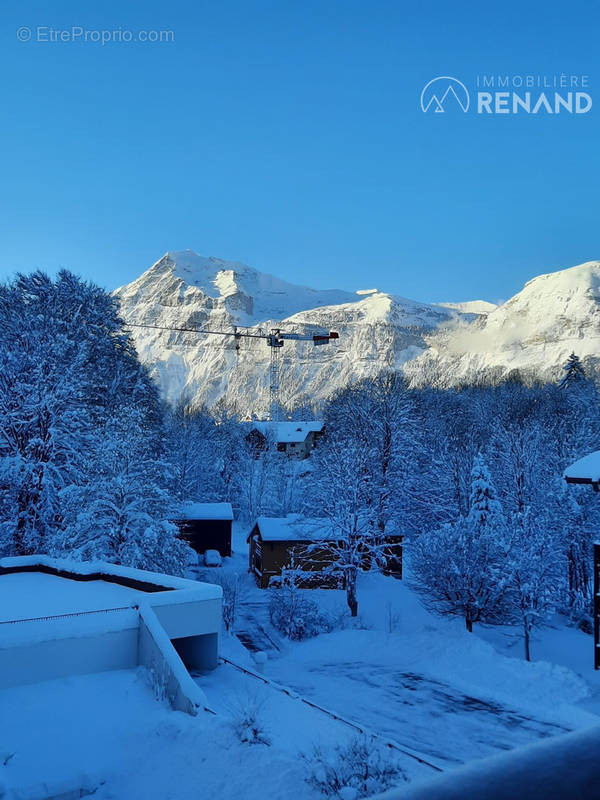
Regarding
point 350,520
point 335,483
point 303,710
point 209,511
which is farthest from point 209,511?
point 303,710

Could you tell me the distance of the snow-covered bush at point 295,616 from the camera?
2556cm

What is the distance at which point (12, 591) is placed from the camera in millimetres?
16812

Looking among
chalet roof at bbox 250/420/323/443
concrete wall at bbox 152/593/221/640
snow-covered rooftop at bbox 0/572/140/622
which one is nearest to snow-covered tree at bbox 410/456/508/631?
concrete wall at bbox 152/593/221/640

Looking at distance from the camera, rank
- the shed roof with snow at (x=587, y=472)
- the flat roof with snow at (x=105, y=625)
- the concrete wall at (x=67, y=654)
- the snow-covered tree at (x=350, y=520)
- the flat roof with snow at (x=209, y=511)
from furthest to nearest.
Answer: the flat roof with snow at (x=209, y=511) < the snow-covered tree at (x=350, y=520) < the shed roof with snow at (x=587, y=472) < the flat roof with snow at (x=105, y=625) < the concrete wall at (x=67, y=654)

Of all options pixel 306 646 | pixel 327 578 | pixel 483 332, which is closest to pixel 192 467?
pixel 327 578

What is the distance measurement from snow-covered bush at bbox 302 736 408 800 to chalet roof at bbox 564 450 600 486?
7038 mm

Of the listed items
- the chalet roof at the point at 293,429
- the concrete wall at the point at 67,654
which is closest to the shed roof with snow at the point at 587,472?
the concrete wall at the point at 67,654

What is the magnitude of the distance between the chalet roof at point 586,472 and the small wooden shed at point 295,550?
20.3 m

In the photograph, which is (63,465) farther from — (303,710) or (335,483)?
(303,710)

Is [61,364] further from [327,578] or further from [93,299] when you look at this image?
[327,578]

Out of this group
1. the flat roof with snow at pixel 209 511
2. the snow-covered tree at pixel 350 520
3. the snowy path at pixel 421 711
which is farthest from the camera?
the flat roof with snow at pixel 209 511

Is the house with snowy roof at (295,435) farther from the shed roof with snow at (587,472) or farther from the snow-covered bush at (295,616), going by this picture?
the shed roof with snow at (587,472)

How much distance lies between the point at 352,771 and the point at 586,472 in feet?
27.0

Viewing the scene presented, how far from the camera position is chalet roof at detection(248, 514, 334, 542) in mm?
32844
